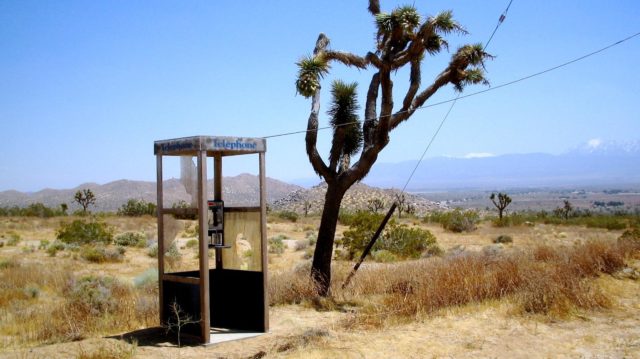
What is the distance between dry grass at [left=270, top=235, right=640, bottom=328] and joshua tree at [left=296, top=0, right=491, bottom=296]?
73 cm

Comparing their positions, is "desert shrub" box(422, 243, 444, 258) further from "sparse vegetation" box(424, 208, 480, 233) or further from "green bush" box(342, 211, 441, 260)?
"sparse vegetation" box(424, 208, 480, 233)

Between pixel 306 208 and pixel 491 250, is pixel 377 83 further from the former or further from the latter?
pixel 306 208

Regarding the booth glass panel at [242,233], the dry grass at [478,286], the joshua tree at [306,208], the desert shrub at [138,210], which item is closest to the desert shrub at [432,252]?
the dry grass at [478,286]

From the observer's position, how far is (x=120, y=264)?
20844 millimetres

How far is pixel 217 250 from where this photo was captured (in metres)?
9.97

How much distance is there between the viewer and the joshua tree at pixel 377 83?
1187cm

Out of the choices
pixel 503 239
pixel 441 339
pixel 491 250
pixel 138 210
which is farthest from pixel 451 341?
pixel 138 210

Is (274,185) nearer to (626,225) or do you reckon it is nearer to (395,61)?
(626,225)

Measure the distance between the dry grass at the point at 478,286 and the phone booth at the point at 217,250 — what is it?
167 centimetres

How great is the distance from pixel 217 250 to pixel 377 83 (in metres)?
4.86

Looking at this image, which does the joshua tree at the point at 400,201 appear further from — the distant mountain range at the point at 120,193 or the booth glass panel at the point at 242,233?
the distant mountain range at the point at 120,193

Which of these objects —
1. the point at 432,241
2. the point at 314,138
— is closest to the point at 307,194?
the point at 432,241

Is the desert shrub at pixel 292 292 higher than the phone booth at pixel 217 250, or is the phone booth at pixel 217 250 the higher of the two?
the phone booth at pixel 217 250

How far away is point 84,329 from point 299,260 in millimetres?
13509
